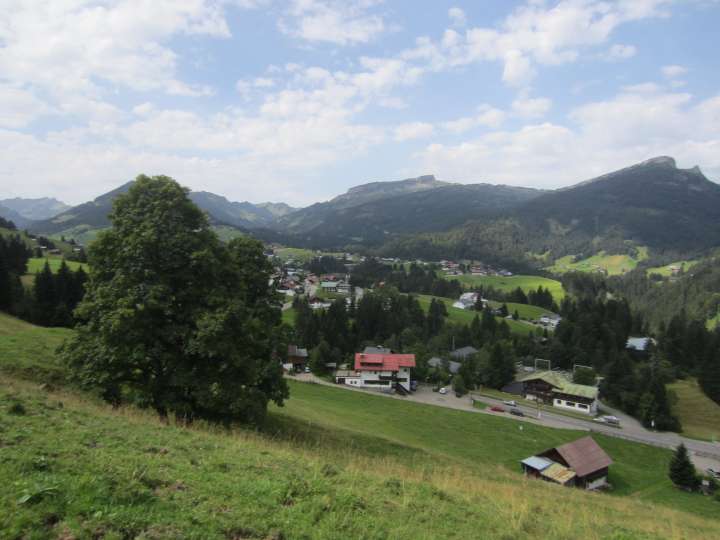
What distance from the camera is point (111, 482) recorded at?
23.9 feet

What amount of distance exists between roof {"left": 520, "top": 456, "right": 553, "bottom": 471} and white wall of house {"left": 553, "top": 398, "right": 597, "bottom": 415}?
39.6 m

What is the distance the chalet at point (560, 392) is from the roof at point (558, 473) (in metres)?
39.9

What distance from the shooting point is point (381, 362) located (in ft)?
249

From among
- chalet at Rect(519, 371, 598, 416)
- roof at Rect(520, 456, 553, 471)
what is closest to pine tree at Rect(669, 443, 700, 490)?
roof at Rect(520, 456, 553, 471)

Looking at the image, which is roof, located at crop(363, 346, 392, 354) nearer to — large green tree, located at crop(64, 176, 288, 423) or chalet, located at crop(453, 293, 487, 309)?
large green tree, located at crop(64, 176, 288, 423)

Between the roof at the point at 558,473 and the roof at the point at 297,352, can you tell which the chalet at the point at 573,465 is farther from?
the roof at the point at 297,352

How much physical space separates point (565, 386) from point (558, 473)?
43.0 metres

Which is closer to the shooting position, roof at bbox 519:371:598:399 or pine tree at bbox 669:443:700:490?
pine tree at bbox 669:443:700:490

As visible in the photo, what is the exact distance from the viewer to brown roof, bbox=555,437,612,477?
128 feet

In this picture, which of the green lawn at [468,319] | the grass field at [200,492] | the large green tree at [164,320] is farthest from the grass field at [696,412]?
the large green tree at [164,320]

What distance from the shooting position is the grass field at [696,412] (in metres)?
65.6

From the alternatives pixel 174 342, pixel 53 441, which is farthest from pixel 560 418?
pixel 53 441

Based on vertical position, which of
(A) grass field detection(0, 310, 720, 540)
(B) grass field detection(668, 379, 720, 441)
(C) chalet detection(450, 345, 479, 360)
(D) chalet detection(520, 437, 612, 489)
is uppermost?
(A) grass field detection(0, 310, 720, 540)

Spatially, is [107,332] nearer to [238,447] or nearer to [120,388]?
[120,388]
